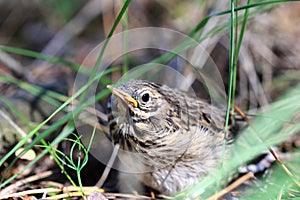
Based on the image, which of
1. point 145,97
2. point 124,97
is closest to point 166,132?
point 145,97

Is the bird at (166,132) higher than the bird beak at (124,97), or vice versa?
the bird beak at (124,97)

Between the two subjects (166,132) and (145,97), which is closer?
(145,97)

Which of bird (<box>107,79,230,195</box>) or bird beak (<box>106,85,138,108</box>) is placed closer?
bird beak (<box>106,85,138,108</box>)

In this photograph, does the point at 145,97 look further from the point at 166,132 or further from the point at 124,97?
the point at 166,132

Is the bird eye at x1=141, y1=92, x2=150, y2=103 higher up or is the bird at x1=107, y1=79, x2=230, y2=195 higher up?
the bird eye at x1=141, y1=92, x2=150, y2=103

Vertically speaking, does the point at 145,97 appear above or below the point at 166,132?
above

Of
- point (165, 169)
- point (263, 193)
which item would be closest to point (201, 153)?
point (165, 169)

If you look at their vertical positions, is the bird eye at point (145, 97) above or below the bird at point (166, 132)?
above

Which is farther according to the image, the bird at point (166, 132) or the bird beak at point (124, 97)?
the bird at point (166, 132)
